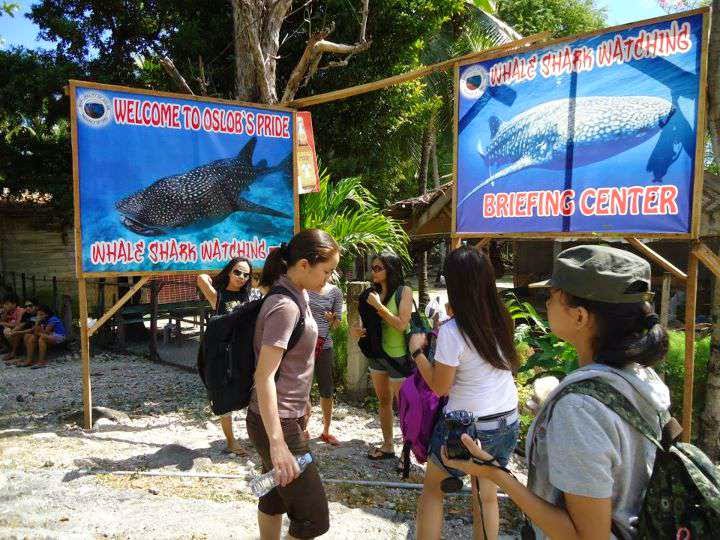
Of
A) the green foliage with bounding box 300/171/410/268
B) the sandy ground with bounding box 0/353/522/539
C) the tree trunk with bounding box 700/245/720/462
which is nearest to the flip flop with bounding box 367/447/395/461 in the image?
the sandy ground with bounding box 0/353/522/539

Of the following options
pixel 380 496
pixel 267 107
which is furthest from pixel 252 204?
pixel 380 496

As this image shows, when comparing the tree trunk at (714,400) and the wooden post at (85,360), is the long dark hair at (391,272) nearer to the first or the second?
the tree trunk at (714,400)

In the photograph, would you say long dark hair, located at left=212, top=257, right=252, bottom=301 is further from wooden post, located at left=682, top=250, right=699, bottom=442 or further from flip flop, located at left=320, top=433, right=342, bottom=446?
wooden post, located at left=682, top=250, right=699, bottom=442

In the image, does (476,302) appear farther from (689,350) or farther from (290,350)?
(689,350)

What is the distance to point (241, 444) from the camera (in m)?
4.89

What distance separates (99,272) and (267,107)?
2410 millimetres

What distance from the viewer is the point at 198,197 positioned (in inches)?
220

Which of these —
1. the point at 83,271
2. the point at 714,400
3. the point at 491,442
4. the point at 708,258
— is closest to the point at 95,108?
the point at 83,271

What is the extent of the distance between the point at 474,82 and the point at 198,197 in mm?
2901

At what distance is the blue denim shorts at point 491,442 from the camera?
8.66ft

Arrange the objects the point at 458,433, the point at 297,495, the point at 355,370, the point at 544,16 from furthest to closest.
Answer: the point at 544,16
the point at 355,370
the point at 297,495
the point at 458,433

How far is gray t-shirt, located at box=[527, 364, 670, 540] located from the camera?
130 centimetres

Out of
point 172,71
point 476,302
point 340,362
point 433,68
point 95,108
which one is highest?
point 172,71

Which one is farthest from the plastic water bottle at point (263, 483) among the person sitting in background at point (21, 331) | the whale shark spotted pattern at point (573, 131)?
the person sitting in background at point (21, 331)
